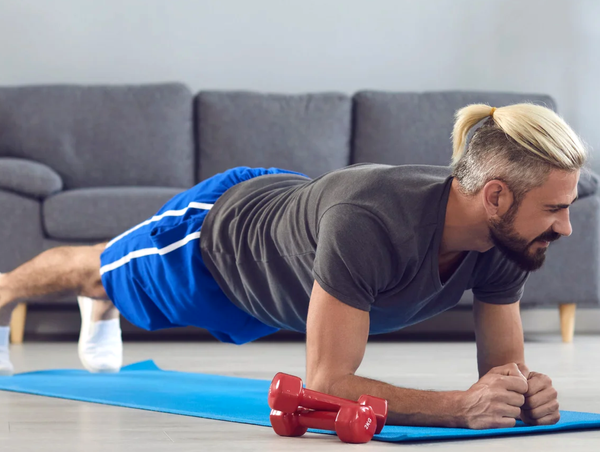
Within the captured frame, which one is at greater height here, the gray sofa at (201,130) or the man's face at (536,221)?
the man's face at (536,221)

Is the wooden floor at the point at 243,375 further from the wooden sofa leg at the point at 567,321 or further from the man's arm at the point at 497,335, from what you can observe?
the man's arm at the point at 497,335

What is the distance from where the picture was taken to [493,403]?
1.29 m

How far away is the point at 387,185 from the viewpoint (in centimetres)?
140

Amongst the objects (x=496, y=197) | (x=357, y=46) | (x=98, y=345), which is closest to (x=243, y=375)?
(x=98, y=345)

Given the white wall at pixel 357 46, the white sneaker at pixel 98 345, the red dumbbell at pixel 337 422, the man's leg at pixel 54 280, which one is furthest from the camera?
the white wall at pixel 357 46

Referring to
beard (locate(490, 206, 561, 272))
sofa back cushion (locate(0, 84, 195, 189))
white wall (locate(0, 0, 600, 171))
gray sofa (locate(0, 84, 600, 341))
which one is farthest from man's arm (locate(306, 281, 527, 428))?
white wall (locate(0, 0, 600, 171))

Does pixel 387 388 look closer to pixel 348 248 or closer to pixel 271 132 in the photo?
pixel 348 248

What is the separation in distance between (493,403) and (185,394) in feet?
2.43

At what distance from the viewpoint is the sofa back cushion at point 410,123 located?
11.5ft

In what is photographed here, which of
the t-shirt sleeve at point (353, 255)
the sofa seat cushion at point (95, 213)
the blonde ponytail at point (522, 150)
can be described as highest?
the blonde ponytail at point (522, 150)

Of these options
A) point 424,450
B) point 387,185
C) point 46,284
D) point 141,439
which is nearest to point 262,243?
point 387,185

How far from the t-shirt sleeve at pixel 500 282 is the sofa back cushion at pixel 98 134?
2147 mm

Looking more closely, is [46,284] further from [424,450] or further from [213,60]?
[213,60]

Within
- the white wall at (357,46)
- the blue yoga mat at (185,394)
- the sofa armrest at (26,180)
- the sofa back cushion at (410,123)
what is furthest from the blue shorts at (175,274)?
the white wall at (357,46)
